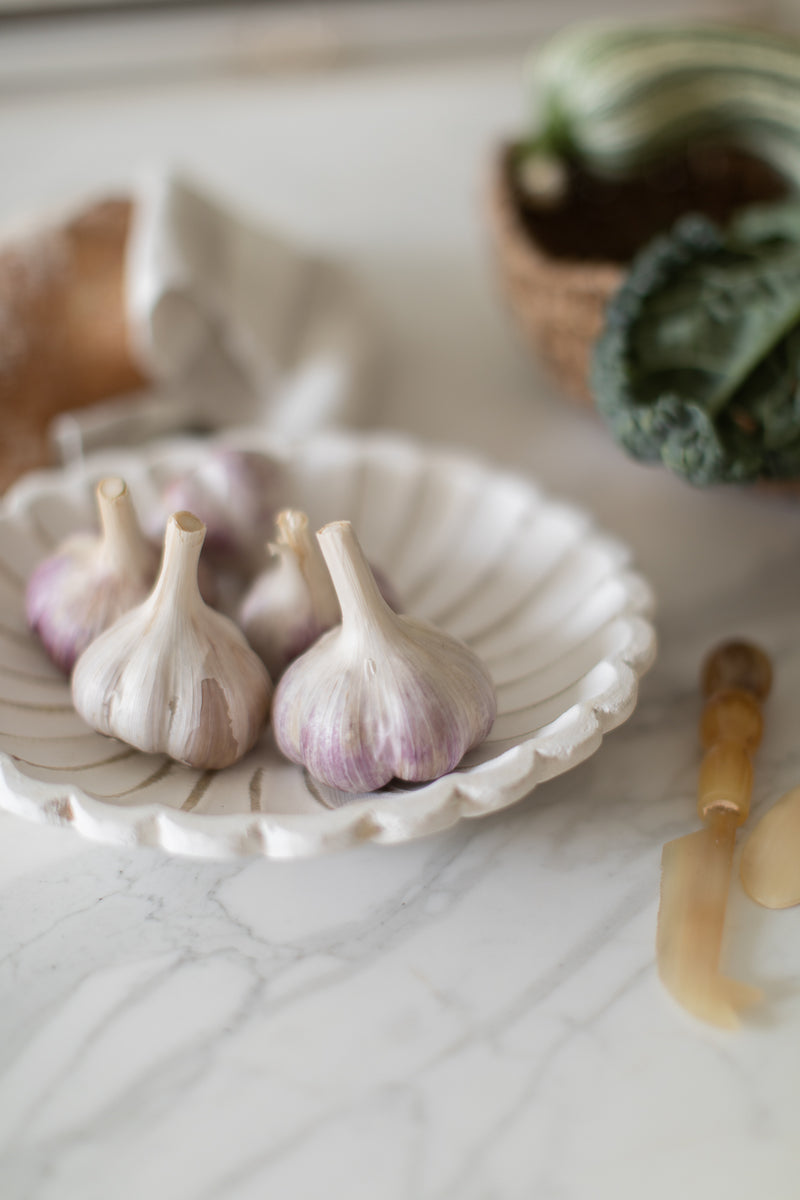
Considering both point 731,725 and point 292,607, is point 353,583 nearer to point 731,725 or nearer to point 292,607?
point 292,607

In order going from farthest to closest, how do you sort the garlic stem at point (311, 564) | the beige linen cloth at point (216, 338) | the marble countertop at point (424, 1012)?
1. the beige linen cloth at point (216, 338)
2. the garlic stem at point (311, 564)
3. the marble countertop at point (424, 1012)

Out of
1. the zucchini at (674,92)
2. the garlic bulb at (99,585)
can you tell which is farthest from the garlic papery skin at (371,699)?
the zucchini at (674,92)

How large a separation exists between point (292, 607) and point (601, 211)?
0.59 meters

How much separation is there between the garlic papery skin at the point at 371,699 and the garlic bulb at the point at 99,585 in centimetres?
10

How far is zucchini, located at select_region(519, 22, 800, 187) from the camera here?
771 millimetres

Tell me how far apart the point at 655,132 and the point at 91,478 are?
50 centimetres

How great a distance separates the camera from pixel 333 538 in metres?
0.42

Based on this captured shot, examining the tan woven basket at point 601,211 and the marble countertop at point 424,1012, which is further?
the tan woven basket at point 601,211

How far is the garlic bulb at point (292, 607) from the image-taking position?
0.48 meters

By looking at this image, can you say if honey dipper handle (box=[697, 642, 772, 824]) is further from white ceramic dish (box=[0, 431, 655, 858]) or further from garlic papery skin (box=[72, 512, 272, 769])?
garlic papery skin (box=[72, 512, 272, 769])

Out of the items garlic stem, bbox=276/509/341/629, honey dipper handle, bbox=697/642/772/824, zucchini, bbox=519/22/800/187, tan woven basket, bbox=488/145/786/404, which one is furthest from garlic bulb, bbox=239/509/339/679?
zucchini, bbox=519/22/800/187

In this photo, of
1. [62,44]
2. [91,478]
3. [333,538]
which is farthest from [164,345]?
[62,44]

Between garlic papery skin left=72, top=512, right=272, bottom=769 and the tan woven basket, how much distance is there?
0.41 meters

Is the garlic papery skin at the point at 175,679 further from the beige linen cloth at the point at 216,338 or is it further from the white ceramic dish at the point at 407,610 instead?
the beige linen cloth at the point at 216,338
